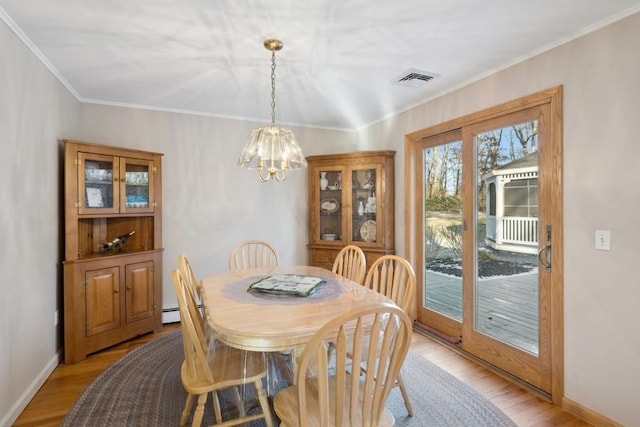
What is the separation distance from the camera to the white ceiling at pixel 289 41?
70.6 inches

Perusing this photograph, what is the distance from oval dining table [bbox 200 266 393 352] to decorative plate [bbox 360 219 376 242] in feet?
4.73

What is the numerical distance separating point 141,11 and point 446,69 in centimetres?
211

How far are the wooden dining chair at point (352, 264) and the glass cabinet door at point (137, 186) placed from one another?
1.95 meters

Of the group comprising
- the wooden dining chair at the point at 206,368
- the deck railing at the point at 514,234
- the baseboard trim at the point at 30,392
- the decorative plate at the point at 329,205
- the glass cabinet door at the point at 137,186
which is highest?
the glass cabinet door at the point at 137,186

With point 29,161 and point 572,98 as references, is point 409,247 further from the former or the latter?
point 29,161

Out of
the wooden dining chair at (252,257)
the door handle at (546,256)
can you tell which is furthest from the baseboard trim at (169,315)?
the door handle at (546,256)

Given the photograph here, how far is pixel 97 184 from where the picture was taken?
9.70 ft

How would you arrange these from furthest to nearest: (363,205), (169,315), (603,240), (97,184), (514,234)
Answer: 1. (363,205)
2. (169,315)
3. (97,184)
4. (514,234)
5. (603,240)

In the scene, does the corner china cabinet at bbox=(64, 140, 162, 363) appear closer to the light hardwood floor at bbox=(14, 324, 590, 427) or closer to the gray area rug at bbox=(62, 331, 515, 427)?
the light hardwood floor at bbox=(14, 324, 590, 427)

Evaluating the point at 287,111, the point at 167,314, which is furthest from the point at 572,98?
the point at 167,314

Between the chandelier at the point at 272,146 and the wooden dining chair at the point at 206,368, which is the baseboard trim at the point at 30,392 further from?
the chandelier at the point at 272,146

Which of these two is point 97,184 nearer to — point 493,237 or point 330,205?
point 330,205

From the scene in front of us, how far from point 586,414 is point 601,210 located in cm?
122

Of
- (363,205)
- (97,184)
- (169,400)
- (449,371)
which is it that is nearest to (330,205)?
(363,205)
